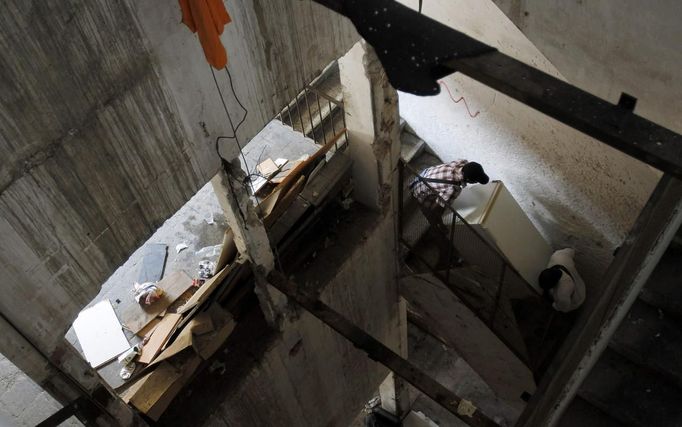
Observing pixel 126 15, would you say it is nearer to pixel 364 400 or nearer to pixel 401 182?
pixel 401 182

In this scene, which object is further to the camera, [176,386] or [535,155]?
[535,155]

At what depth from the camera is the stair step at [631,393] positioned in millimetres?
3371

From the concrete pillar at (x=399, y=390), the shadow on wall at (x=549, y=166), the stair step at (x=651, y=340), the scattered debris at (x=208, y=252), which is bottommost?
the scattered debris at (x=208, y=252)

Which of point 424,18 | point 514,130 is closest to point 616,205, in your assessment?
point 514,130

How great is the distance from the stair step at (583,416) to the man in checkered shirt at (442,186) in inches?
134

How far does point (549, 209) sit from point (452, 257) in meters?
1.70

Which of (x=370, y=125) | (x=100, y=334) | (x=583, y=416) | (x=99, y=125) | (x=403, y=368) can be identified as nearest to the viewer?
(x=583, y=416)

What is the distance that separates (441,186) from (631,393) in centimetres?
435

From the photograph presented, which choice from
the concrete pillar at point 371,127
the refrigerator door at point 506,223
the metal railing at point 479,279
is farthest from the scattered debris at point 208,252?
the refrigerator door at point 506,223

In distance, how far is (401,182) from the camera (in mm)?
7152

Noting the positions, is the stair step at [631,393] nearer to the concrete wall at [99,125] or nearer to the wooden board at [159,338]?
the concrete wall at [99,125]

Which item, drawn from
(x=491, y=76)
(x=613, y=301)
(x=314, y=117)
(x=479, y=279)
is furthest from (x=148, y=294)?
(x=491, y=76)

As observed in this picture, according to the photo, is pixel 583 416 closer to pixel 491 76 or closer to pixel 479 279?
pixel 491 76

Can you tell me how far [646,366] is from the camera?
3.48 m
